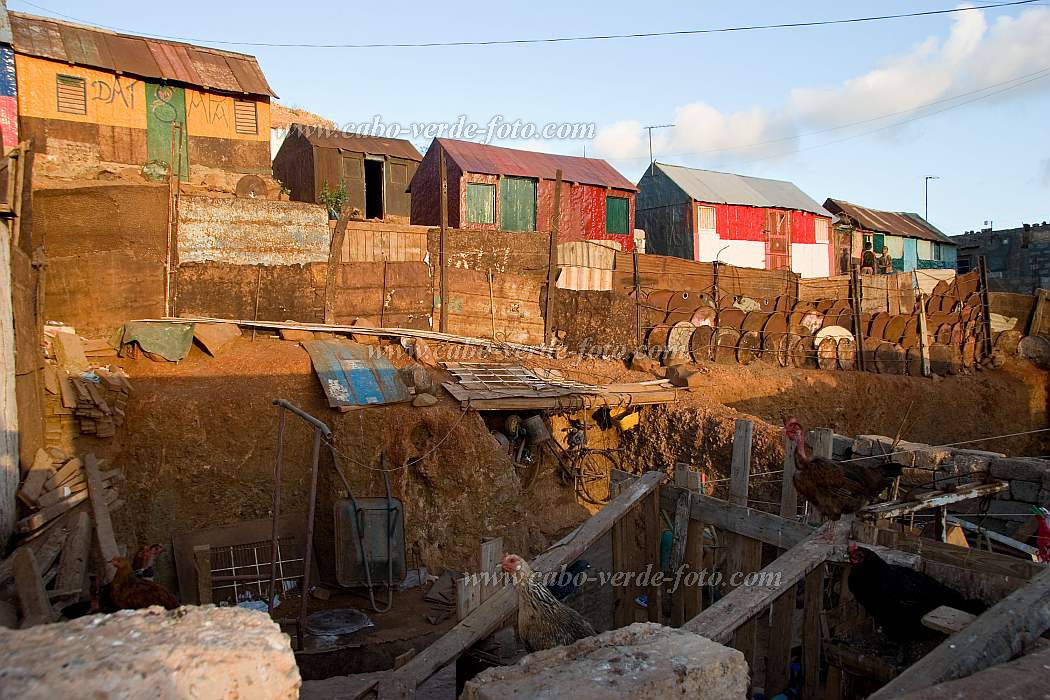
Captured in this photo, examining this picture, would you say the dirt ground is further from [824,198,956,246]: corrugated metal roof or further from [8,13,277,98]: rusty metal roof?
[824,198,956,246]: corrugated metal roof

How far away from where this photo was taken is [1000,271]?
33531 millimetres

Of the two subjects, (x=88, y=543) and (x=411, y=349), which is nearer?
(x=88, y=543)

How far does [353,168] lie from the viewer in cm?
2117

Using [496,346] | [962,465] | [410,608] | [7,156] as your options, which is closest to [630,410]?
[496,346]

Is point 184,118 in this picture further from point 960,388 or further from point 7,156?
point 960,388

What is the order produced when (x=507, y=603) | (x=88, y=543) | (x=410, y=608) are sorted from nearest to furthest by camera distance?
1. (x=507, y=603)
2. (x=88, y=543)
3. (x=410, y=608)

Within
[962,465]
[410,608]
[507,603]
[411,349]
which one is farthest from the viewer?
[411,349]

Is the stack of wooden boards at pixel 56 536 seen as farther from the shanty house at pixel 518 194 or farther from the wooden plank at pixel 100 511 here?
the shanty house at pixel 518 194

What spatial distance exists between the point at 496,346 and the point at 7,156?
9.79 metres

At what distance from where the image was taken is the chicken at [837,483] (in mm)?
5738

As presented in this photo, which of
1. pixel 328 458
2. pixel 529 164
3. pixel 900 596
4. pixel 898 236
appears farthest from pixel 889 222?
pixel 900 596

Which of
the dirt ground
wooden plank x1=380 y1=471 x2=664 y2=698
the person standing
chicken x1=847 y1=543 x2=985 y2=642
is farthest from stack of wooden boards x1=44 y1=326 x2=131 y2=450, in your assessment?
the person standing

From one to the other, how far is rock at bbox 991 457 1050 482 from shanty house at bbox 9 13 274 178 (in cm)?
1741

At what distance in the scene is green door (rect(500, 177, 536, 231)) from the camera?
2252 cm
